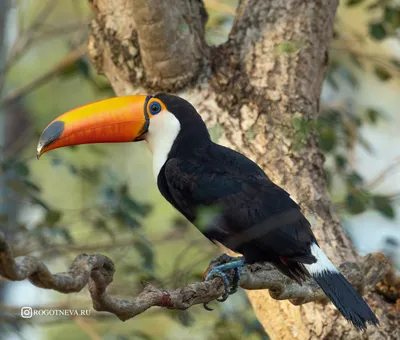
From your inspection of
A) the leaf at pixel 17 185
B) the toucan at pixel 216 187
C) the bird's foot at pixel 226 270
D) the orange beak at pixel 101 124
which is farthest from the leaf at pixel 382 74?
the leaf at pixel 17 185

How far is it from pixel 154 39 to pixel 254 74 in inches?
19.8

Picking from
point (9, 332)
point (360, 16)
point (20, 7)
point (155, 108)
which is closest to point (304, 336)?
point (155, 108)

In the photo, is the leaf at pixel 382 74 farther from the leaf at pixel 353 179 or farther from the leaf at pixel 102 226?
the leaf at pixel 102 226

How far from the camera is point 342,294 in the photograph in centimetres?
245

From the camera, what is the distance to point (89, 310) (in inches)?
157

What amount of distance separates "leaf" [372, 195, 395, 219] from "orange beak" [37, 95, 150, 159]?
4.17 ft

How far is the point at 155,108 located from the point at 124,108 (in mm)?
143

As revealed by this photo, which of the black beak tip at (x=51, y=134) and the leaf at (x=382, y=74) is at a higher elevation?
the black beak tip at (x=51, y=134)

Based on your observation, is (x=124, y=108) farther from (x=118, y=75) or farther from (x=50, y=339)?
(x=50, y=339)

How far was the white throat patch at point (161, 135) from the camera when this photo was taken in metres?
3.25

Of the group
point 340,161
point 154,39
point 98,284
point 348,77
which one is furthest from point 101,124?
point 348,77

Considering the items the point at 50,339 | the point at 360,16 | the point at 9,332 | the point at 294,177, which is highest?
the point at 294,177

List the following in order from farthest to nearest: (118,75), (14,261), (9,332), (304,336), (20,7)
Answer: (20,7), (9,332), (118,75), (304,336), (14,261)

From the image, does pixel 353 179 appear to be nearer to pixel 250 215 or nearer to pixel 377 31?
pixel 377 31
